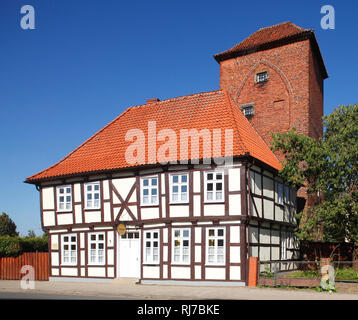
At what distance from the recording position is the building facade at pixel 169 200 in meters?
20.0

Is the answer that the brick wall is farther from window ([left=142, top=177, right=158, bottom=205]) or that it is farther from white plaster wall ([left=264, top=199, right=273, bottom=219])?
window ([left=142, top=177, right=158, bottom=205])

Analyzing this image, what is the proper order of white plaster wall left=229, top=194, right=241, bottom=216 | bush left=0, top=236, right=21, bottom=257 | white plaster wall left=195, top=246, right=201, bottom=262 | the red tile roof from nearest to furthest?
white plaster wall left=229, top=194, right=241, bottom=216 < white plaster wall left=195, top=246, right=201, bottom=262 < the red tile roof < bush left=0, top=236, right=21, bottom=257

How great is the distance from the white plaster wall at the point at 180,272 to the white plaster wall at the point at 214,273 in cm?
90

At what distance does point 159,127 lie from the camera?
24.2 meters

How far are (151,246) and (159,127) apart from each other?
642 centimetres

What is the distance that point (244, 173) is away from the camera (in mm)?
19875

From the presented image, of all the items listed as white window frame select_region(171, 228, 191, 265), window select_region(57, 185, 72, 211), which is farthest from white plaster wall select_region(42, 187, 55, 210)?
white window frame select_region(171, 228, 191, 265)

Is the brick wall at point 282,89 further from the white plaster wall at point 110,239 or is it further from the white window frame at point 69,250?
the white window frame at point 69,250

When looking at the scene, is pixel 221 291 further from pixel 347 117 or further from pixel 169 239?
pixel 347 117

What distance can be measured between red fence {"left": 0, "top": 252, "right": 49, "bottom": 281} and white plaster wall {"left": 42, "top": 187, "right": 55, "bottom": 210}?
2.50 meters

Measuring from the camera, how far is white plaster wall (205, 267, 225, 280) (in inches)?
771

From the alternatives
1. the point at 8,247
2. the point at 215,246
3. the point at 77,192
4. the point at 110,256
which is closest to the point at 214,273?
the point at 215,246
